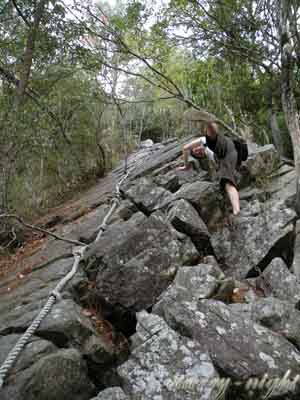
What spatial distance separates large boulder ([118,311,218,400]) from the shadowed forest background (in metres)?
4.42

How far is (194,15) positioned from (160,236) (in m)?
7.82

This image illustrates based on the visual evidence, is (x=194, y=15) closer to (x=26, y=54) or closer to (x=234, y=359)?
(x=26, y=54)

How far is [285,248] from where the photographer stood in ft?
14.1

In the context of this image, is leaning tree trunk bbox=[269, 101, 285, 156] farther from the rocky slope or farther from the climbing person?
the climbing person

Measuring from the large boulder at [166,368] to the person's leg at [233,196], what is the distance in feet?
8.32

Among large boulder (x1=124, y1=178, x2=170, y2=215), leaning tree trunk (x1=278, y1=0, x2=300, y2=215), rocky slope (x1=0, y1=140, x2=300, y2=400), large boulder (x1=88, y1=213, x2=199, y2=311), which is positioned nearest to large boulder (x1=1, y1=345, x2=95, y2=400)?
rocky slope (x1=0, y1=140, x2=300, y2=400)

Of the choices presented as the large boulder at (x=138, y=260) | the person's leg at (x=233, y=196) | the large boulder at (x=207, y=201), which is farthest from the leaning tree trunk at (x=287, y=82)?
the large boulder at (x=138, y=260)

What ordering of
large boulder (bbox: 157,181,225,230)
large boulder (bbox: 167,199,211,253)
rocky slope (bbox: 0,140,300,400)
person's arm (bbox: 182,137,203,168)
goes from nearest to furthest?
rocky slope (bbox: 0,140,300,400) → large boulder (bbox: 167,199,211,253) → large boulder (bbox: 157,181,225,230) → person's arm (bbox: 182,137,203,168)

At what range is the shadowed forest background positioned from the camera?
7156mm

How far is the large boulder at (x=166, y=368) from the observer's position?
2.33 m

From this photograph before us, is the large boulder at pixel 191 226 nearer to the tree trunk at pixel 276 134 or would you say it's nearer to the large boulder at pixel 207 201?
the large boulder at pixel 207 201

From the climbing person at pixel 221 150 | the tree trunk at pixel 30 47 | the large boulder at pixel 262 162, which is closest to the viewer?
the climbing person at pixel 221 150

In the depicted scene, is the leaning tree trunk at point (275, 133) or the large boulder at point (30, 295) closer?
the large boulder at point (30, 295)

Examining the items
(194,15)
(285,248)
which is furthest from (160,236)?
(194,15)
